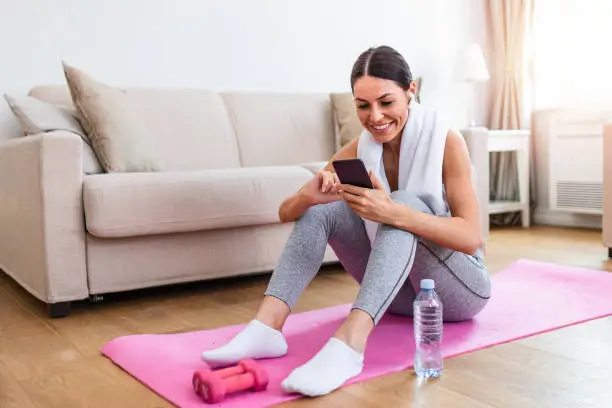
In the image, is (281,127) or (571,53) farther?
(571,53)

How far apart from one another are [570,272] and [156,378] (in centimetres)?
176

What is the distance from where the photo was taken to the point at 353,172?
160 centimetres

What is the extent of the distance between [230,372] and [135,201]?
107 centimetres

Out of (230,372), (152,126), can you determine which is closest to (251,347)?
(230,372)

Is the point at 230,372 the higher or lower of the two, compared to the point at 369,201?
lower

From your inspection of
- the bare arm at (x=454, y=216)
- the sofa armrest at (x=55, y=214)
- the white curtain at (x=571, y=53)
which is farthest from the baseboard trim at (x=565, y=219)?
the sofa armrest at (x=55, y=214)

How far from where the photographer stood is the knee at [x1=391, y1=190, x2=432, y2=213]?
1.64 metres

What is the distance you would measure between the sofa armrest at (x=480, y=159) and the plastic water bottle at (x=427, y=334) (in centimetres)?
185

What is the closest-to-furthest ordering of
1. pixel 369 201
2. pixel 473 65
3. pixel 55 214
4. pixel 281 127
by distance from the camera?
pixel 369 201 → pixel 55 214 → pixel 281 127 → pixel 473 65

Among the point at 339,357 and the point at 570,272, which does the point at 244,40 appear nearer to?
the point at 570,272

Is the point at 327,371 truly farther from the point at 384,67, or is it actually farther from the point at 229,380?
the point at 384,67

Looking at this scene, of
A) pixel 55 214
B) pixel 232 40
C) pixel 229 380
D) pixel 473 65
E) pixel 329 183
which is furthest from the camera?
pixel 473 65

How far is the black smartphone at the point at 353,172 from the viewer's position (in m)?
1.57

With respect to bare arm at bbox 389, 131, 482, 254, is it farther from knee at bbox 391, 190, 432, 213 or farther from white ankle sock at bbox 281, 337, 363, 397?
white ankle sock at bbox 281, 337, 363, 397
